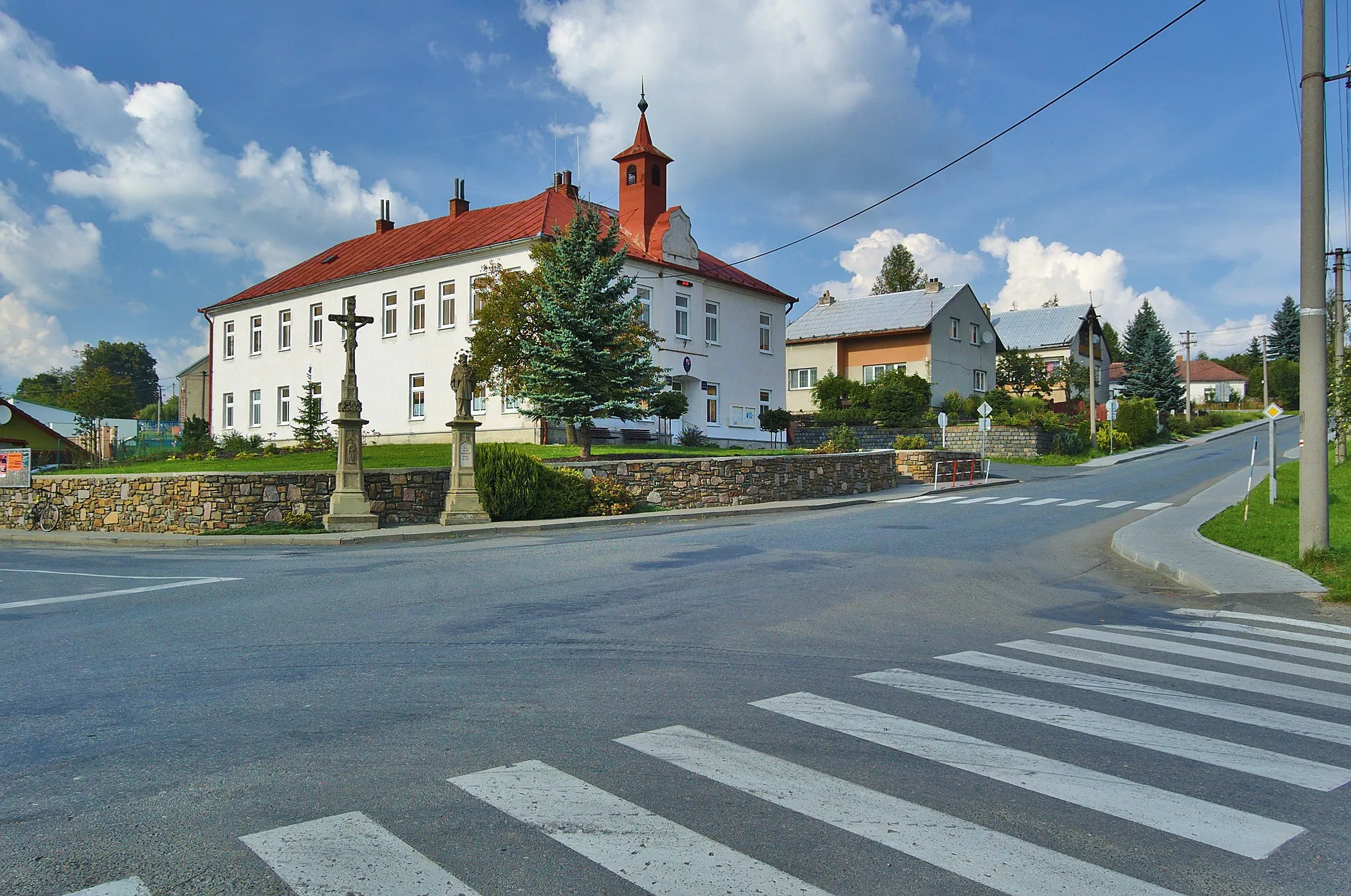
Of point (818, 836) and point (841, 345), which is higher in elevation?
point (841, 345)

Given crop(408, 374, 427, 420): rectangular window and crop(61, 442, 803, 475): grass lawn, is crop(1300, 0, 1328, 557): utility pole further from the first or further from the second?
crop(408, 374, 427, 420): rectangular window

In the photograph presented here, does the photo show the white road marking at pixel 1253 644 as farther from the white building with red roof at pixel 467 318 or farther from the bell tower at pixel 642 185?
the bell tower at pixel 642 185

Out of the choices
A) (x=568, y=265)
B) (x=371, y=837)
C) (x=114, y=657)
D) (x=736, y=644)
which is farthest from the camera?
(x=568, y=265)

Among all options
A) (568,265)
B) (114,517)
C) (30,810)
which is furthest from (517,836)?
(568,265)

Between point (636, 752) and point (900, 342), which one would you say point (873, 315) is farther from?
point (636, 752)

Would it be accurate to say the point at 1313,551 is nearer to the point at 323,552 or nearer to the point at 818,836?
the point at 818,836

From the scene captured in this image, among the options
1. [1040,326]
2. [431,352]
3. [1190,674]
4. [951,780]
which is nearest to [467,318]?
[431,352]

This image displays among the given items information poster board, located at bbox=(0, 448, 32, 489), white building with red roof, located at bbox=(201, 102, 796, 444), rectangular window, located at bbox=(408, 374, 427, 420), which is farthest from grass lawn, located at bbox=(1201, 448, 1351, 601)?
rectangular window, located at bbox=(408, 374, 427, 420)

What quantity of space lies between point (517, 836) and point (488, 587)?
283 inches

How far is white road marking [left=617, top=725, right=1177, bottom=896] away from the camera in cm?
349

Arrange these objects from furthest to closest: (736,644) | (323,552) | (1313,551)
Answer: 1. (323,552)
2. (1313,551)
3. (736,644)

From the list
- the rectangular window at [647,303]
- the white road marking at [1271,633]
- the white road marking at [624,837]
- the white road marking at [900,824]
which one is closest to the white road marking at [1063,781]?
the white road marking at [900,824]

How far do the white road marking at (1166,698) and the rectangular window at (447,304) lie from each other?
34.7 meters

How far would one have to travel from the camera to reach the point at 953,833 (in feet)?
12.7
